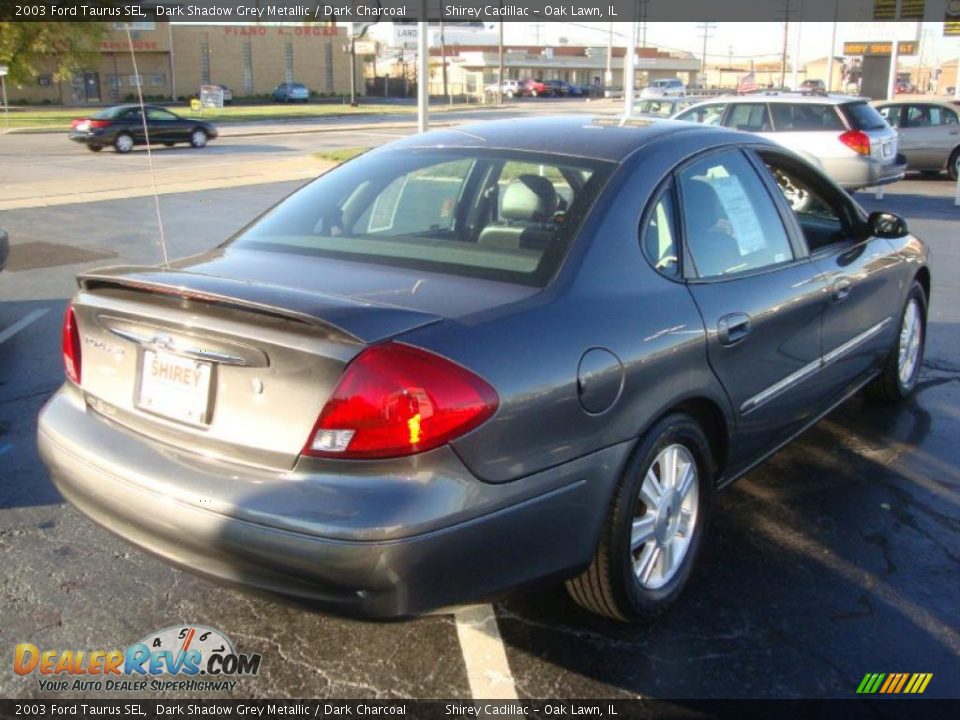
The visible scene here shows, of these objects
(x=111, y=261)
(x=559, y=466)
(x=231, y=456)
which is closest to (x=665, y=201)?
(x=559, y=466)

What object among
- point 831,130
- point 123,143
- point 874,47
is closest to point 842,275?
point 831,130

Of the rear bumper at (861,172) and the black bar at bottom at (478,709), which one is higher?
the rear bumper at (861,172)

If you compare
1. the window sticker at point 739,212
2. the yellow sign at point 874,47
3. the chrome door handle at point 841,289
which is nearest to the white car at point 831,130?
the chrome door handle at point 841,289

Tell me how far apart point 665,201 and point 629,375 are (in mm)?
847

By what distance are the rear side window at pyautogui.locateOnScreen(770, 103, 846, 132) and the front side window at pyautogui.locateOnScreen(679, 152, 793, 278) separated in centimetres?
1136

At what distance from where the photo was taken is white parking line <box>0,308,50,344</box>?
23.1 ft

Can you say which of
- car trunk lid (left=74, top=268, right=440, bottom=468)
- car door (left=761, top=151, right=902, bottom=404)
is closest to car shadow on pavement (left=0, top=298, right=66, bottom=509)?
car trunk lid (left=74, top=268, right=440, bottom=468)

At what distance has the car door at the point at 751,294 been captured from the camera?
352 centimetres

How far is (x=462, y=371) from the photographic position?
8.42ft

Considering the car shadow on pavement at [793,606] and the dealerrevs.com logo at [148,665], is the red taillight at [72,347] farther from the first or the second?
the car shadow on pavement at [793,606]

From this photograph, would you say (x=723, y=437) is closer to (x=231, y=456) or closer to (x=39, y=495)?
(x=231, y=456)

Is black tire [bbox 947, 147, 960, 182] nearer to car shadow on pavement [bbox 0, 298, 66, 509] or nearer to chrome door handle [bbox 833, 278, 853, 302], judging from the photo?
chrome door handle [bbox 833, 278, 853, 302]

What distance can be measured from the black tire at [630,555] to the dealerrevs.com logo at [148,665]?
111 centimetres

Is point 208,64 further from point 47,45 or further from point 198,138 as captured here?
point 198,138
